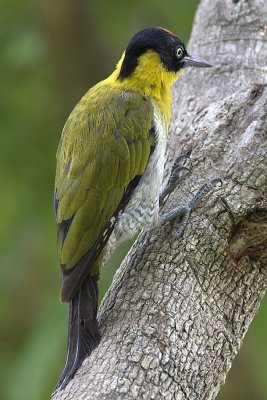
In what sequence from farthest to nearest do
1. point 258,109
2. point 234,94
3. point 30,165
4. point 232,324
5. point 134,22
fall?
1. point 134,22
2. point 30,165
3. point 234,94
4. point 258,109
5. point 232,324

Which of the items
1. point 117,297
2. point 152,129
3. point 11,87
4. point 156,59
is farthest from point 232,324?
point 11,87

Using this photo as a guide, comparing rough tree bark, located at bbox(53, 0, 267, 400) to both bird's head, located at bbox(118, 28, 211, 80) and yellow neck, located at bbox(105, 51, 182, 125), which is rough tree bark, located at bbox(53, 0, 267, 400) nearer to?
yellow neck, located at bbox(105, 51, 182, 125)

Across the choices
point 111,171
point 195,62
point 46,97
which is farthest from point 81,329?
point 46,97

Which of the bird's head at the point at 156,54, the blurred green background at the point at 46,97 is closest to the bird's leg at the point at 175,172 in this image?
the bird's head at the point at 156,54

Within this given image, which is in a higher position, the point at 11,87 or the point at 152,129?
the point at 11,87

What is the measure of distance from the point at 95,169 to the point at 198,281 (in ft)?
2.50

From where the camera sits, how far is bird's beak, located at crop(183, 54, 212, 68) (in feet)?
14.0

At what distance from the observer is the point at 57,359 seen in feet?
15.8

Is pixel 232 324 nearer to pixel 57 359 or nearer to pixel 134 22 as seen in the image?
pixel 57 359

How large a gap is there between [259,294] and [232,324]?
0.21 meters

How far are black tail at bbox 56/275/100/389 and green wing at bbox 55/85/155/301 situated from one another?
6cm

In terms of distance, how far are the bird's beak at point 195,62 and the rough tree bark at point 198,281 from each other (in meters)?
0.27

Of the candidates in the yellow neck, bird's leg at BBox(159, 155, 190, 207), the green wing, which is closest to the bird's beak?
the yellow neck

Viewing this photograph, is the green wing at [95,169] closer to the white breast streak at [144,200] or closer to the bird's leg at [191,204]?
the white breast streak at [144,200]
